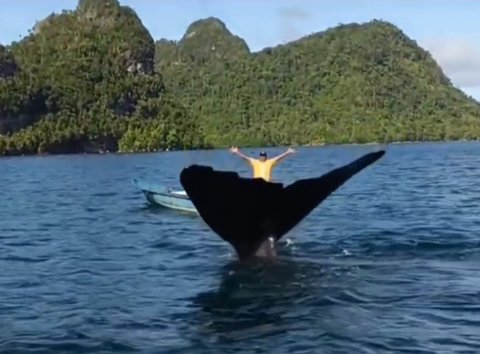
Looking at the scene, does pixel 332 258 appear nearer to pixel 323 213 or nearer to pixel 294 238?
pixel 294 238

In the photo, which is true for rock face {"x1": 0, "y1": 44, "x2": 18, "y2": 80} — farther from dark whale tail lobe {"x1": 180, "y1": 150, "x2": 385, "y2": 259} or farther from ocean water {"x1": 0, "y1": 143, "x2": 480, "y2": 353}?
dark whale tail lobe {"x1": 180, "y1": 150, "x2": 385, "y2": 259}

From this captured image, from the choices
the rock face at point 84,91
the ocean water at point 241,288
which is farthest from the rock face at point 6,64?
the ocean water at point 241,288

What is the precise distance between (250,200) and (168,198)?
17.6m

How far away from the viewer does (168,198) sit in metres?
34.5

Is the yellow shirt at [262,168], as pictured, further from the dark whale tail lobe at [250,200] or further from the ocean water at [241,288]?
the dark whale tail lobe at [250,200]

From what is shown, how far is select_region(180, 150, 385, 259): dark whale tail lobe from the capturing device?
1639cm

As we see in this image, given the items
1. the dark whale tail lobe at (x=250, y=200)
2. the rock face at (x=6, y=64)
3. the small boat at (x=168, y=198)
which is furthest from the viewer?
the rock face at (x=6, y=64)

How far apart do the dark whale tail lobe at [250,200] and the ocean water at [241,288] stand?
76 centimetres

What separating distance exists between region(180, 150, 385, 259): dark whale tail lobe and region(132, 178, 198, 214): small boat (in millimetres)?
12666

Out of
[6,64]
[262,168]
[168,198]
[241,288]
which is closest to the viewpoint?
[241,288]

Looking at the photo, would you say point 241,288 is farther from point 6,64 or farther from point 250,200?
point 6,64

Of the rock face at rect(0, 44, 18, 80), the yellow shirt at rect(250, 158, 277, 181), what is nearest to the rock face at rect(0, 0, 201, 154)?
the rock face at rect(0, 44, 18, 80)

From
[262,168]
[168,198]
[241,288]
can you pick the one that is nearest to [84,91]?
[168,198]

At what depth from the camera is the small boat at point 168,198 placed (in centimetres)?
3284
